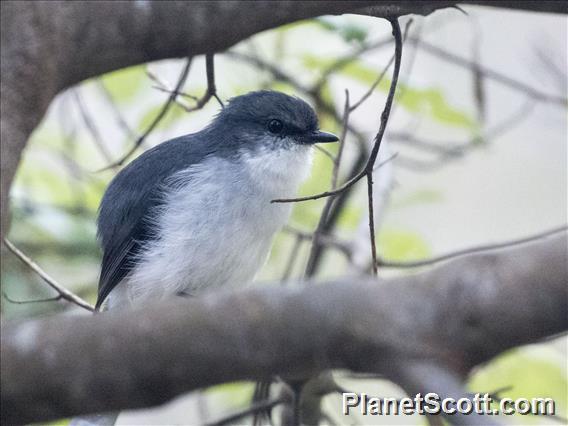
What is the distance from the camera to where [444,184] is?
6.37m

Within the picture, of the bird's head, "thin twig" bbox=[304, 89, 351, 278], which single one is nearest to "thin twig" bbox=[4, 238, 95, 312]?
"thin twig" bbox=[304, 89, 351, 278]

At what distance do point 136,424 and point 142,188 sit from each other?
46.8 inches

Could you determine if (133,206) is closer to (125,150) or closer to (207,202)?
(207,202)

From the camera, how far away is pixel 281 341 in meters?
1.43

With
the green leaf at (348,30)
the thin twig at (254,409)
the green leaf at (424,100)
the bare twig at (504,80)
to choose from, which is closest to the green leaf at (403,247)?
the green leaf at (424,100)

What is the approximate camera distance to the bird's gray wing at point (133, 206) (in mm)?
3553

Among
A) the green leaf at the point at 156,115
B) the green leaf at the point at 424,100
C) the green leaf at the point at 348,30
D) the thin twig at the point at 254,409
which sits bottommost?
the thin twig at the point at 254,409

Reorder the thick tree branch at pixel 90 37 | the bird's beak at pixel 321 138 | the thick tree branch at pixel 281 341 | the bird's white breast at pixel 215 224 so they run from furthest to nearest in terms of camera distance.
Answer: the bird's beak at pixel 321 138, the bird's white breast at pixel 215 224, the thick tree branch at pixel 90 37, the thick tree branch at pixel 281 341

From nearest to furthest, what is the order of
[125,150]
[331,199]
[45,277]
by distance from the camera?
[331,199]
[45,277]
[125,150]

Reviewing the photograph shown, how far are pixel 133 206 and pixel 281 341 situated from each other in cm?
228

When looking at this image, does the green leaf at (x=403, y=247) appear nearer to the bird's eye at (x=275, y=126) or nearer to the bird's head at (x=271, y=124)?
the bird's head at (x=271, y=124)

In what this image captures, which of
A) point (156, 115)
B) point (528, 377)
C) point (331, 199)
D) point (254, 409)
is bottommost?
point (528, 377)

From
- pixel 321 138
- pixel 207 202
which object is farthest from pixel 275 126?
pixel 207 202

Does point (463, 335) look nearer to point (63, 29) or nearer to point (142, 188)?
point (63, 29)
